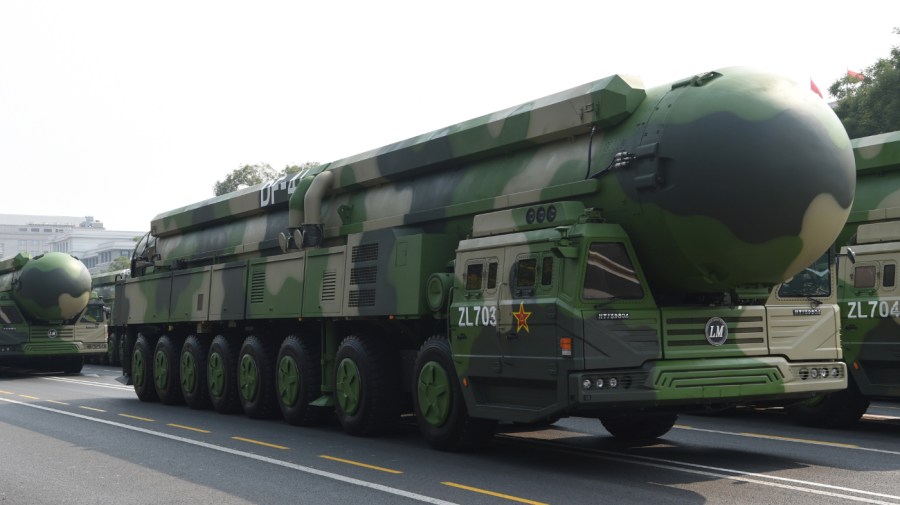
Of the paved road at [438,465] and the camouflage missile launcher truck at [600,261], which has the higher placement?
the camouflage missile launcher truck at [600,261]

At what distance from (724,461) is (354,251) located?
529cm

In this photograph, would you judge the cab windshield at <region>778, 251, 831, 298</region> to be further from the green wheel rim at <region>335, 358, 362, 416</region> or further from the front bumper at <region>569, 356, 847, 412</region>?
the green wheel rim at <region>335, 358, 362, 416</region>

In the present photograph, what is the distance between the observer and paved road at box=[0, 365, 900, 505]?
8.89 m

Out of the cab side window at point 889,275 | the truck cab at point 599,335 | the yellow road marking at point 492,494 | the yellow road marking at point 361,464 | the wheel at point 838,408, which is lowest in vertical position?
the yellow road marking at point 492,494

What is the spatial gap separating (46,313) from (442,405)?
20957 mm

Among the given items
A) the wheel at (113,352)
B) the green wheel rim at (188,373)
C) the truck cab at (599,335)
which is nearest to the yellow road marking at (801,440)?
the truck cab at (599,335)

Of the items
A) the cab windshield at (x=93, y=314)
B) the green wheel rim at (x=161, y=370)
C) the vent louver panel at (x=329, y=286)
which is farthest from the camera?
the cab windshield at (x=93, y=314)

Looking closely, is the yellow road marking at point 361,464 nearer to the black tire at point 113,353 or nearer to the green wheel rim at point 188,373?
the green wheel rim at point 188,373

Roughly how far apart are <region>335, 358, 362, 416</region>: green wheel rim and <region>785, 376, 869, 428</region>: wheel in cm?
588

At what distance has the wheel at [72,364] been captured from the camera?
30750 millimetres

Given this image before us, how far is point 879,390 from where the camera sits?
42.6 feet

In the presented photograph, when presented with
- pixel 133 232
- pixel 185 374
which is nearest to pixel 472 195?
pixel 185 374

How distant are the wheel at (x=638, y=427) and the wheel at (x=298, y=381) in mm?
4196

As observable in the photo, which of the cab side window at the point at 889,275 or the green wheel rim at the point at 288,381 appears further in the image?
the green wheel rim at the point at 288,381
